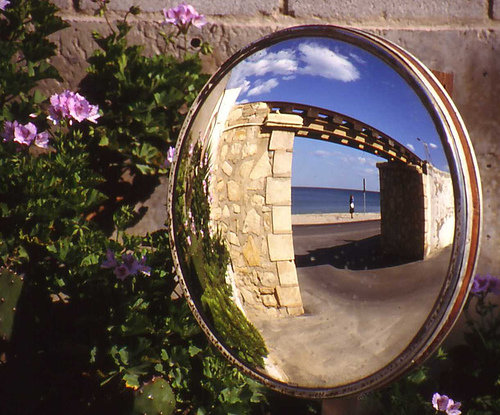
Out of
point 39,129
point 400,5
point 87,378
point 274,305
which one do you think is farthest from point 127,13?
point 274,305

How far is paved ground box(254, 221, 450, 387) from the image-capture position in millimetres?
895

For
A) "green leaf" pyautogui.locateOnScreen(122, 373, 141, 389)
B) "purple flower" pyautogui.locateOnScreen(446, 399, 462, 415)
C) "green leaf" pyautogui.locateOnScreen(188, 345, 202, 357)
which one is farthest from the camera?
"purple flower" pyautogui.locateOnScreen(446, 399, 462, 415)

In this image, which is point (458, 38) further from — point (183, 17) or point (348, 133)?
point (348, 133)

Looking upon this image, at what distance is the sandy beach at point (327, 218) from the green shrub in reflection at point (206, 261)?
19cm

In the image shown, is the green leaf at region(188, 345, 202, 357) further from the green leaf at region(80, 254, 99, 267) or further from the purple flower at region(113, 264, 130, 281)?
the green leaf at region(80, 254, 99, 267)

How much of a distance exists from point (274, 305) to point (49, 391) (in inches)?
48.3

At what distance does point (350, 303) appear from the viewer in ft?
3.03

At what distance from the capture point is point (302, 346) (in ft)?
3.28

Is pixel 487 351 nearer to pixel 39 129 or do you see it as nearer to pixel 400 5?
pixel 400 5

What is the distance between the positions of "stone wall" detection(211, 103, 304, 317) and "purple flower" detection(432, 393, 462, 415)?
1.29m

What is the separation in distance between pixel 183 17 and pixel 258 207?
1.52 metres

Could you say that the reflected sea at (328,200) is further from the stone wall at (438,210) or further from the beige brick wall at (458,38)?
the beige brick wall at (458,38)

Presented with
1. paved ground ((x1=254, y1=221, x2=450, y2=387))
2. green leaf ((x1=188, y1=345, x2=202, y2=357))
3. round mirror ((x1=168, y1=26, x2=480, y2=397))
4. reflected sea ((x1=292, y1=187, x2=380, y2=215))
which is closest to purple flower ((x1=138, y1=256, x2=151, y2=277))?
green leaf ((x1=188, y1=345, x2=202, y2=357))

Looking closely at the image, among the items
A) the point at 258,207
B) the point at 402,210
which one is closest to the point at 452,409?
the point at 402,210
